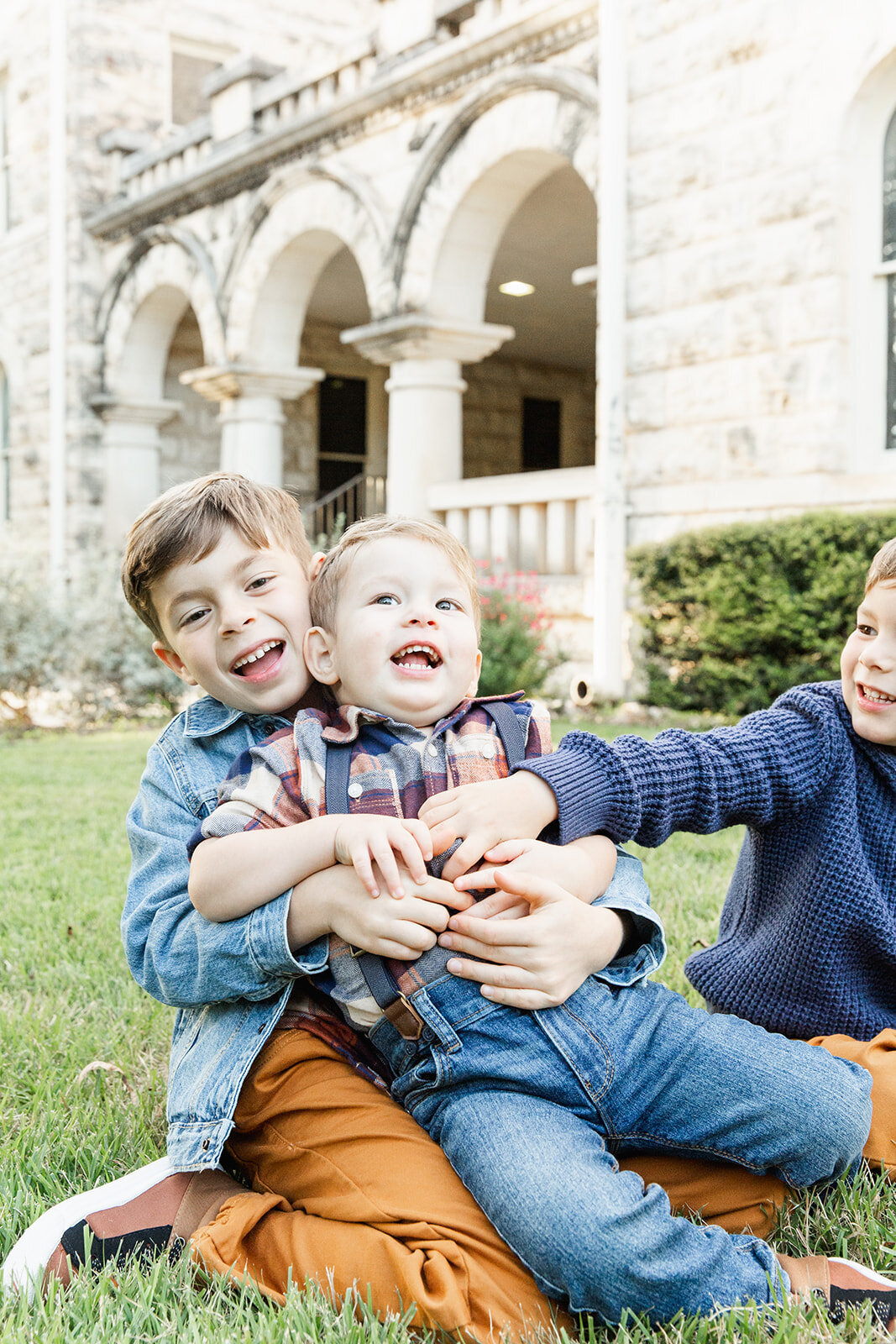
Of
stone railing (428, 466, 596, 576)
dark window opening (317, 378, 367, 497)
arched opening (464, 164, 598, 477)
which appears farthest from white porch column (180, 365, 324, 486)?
dark window opening (317, 378, 367, 497)

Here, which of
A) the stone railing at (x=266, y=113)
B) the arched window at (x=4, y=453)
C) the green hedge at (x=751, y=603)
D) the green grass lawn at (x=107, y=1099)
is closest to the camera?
A: the green grass lawn at (x=107, y=1099)

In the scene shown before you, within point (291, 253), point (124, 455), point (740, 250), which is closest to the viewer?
point (740, 250)

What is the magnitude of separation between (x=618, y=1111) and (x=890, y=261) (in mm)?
5729

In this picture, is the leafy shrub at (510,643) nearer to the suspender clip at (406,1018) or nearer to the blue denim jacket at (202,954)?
the blue denim jacket at (202,954)

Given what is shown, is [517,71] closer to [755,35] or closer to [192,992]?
[755,35]

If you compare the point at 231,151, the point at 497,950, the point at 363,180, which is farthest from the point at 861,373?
the point at 231,151

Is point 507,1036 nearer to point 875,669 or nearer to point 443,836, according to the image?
point 443,836

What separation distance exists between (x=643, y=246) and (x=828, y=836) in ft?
19.4

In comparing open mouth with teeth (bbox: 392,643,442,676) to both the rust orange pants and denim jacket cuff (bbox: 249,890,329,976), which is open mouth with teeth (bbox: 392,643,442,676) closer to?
denim jacket cuff (bbox: 249,890,329,976)

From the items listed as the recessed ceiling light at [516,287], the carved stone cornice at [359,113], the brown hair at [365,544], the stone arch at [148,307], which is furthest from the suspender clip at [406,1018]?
the recessed ceiling light at [516,287]

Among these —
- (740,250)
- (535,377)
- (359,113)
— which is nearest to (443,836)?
(740,250)

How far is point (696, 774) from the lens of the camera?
1.76 meters

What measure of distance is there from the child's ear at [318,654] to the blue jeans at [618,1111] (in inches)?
20.1

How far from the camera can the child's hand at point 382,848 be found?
151cm
